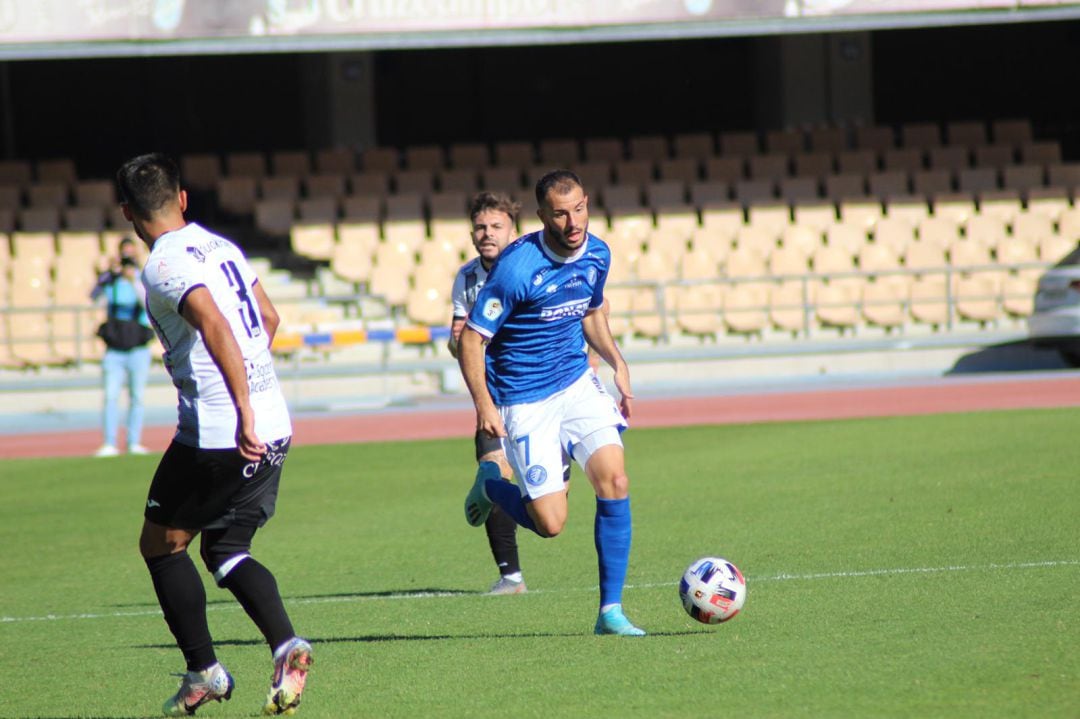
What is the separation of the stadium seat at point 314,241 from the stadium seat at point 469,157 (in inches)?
159

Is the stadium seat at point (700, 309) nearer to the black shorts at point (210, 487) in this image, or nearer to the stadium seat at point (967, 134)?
the stadium seat at point (967, 134)

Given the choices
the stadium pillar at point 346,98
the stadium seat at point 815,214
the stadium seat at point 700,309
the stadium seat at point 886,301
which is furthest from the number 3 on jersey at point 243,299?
the stadium pillar at point 346,98

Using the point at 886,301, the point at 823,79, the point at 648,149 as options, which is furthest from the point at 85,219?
the point at 823,79

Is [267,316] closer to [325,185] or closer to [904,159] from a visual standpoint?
[325,185]

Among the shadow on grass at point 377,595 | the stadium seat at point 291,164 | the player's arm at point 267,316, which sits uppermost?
the stadium seat at point 291,164

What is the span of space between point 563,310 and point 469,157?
20191 mm

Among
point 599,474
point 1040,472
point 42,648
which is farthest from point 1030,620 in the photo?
point 1040,472

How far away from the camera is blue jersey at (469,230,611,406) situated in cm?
710

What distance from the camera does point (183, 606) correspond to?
5.83 m

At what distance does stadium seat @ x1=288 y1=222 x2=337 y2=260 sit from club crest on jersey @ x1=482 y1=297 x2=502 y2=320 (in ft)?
54.1

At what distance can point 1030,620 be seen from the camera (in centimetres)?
663

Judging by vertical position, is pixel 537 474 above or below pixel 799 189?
below

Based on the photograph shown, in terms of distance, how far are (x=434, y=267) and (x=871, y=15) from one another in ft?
25.0

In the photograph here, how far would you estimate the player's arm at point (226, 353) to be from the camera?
5.41 metres
